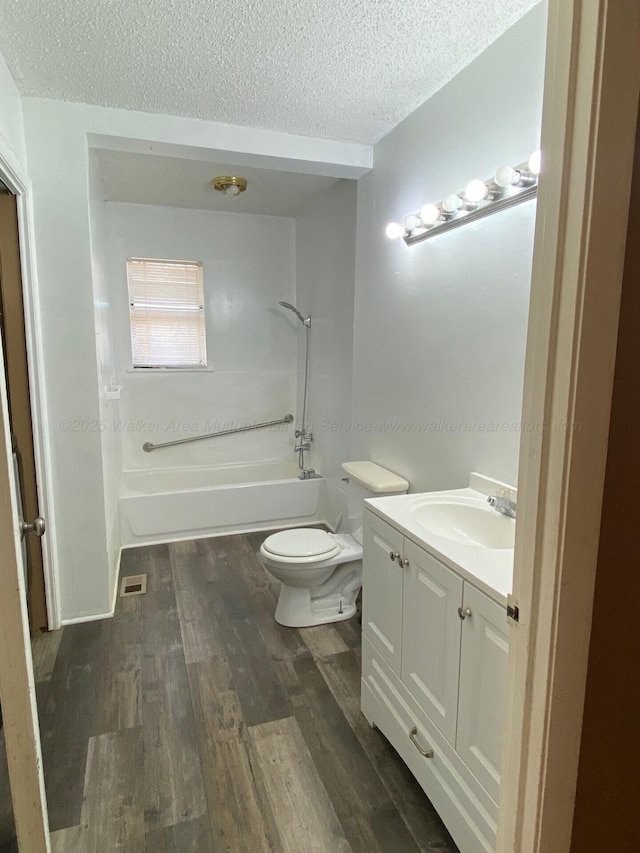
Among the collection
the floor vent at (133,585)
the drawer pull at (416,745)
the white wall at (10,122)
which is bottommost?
the floor vent at (133,585)

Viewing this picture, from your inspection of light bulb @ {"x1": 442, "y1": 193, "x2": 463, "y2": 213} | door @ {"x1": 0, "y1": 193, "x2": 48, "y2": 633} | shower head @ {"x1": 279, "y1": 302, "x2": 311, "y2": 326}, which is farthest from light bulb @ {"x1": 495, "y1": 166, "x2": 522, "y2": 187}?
shower head @ {"x1": 279, "y1": 302, "x2": 311, "y2": 326}

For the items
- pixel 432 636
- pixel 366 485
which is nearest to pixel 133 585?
pixel 366 485

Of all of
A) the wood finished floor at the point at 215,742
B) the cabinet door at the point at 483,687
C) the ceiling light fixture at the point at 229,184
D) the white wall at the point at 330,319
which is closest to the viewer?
the cabinet door at the point at 483,687

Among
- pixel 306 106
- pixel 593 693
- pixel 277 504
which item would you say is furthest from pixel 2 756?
pixel 306 106

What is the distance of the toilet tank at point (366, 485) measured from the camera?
7.84 feet

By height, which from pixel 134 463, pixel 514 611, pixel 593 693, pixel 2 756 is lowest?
pixel 2 756

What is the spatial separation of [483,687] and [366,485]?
4.27ft

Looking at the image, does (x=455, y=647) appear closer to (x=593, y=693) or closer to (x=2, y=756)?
(x=593, y=693)

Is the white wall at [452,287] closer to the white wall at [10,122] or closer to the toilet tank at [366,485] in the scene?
the toilet tank at [366,485]

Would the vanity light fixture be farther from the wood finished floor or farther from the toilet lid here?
the wood finished floor

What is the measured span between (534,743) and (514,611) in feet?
0.74

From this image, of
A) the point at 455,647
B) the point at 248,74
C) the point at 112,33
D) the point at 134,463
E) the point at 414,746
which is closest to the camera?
the point at 455,647

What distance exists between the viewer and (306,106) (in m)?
2.21

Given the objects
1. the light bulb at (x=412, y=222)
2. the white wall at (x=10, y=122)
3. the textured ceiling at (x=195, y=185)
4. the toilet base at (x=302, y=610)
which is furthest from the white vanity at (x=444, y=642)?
the textured ceiling at (x=195, y=185)
